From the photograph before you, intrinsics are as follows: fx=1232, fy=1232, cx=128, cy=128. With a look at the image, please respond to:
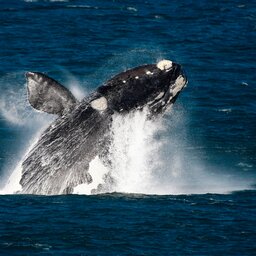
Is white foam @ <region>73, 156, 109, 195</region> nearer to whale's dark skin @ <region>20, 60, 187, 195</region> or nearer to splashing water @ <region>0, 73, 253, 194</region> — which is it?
splashing water @ <region>0, 73, 253, 194</region>

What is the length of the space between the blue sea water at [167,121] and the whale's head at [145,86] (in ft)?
9.84

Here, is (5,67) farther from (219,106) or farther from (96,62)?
(219,106)

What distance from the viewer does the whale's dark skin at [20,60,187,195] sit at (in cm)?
3634

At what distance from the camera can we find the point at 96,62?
2557 inches

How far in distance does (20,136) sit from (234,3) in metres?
31.6

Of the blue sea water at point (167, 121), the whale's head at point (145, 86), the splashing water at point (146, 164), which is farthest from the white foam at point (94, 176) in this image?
the whale's head at point (145, 86)

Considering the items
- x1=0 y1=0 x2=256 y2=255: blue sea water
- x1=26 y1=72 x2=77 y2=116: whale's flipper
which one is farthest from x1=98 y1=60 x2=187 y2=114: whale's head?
x1=0 y1=0 x2=256 y2=255: blue sea water

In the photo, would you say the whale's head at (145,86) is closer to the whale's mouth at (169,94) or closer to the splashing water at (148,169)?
the whale's mouth at (169,94)

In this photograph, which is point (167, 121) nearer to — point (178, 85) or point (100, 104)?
point (178, 85)

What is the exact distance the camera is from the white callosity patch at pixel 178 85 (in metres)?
36.4

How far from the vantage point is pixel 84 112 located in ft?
120

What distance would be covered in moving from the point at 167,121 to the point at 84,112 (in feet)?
64.9

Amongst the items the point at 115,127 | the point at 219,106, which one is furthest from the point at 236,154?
the point at 115,127

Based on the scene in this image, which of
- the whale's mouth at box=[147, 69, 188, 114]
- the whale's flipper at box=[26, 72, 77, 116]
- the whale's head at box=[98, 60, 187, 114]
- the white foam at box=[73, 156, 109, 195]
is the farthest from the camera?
the whale's flipper at box=[26, 72, 77, 116]
